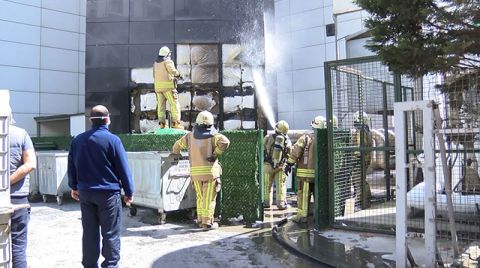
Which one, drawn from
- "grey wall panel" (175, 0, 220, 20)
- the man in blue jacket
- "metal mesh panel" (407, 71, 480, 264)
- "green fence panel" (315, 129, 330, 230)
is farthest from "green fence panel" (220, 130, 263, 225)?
"grey wall panel" (175, 0, 220, 20)

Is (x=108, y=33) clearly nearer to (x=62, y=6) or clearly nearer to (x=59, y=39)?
(x=59, y=39)

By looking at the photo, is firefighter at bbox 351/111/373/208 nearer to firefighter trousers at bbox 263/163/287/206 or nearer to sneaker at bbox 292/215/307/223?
sneaker at bbox 292/215/307/223

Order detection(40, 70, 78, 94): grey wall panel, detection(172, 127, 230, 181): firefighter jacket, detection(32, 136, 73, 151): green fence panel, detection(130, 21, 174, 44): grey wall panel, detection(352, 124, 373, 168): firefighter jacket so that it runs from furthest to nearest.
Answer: detection(40, 70, 78, 94): grey wall panel < detection(130, 21, 174, 44): grey wall panel < detection(32, 136, 73, 151): green fence panel < detection(352, 124, 373, 168): firefighter jacket < detection(172, 127, 230, 181): firefighter jacket

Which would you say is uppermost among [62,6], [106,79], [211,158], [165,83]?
[62,6]

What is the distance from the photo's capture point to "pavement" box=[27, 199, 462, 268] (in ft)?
18.1

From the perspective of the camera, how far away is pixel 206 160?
721 centimetres

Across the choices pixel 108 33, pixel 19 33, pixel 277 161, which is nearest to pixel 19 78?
pixel 19 33

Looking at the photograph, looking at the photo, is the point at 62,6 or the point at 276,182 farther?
the point at 62,6

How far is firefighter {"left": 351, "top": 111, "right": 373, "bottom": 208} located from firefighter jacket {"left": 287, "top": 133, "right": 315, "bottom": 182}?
0.69 meters

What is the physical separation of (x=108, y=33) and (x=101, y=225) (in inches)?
450

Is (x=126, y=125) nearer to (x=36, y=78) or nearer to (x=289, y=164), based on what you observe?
(x=36, y=78)

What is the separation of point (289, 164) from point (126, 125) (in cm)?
853

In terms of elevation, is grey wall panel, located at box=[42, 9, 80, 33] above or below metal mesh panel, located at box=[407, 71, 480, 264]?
above

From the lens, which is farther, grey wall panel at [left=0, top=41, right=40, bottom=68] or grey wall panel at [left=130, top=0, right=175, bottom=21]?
grey wall panel at [left=0, top=41, right=40, bottom=68]
